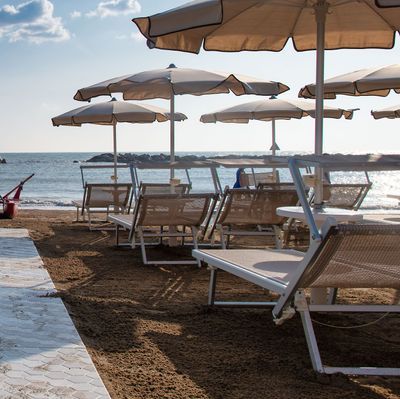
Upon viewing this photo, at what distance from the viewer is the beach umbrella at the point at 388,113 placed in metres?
10.6

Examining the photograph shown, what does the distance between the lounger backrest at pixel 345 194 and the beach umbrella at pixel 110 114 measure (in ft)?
12.3

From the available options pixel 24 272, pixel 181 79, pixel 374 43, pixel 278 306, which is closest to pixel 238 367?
pixel 278 306

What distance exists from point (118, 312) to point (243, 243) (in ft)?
13.7

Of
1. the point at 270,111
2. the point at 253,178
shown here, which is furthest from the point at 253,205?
the point at 253,178

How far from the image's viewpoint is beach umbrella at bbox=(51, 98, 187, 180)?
1113cm

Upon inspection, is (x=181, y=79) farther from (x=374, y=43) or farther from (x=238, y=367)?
(x=238, y=367)

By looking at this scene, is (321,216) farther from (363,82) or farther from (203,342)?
(363,82)

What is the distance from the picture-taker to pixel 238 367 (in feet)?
11.0

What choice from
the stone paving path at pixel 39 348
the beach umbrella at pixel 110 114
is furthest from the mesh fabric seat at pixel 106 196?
the stone paving path at pixel 39 348

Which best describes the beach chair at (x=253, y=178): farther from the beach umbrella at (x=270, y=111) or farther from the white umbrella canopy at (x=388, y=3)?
the white umbrella canopy at (x=388, y=3)

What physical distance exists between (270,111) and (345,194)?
140 inches

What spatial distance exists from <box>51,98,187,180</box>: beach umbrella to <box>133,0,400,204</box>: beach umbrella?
4.97 meters

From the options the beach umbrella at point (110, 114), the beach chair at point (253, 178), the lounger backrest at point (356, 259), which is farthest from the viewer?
the beach chair at point (253, 178)

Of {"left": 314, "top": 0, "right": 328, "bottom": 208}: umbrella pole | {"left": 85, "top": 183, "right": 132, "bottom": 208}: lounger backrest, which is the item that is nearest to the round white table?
{"left": 314, "top": 0, "right": 328, "bottom": 208}: umbrella pole
